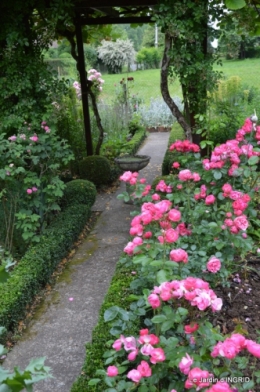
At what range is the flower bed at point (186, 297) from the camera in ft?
4.37

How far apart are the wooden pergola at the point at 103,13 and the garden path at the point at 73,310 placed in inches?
95.6

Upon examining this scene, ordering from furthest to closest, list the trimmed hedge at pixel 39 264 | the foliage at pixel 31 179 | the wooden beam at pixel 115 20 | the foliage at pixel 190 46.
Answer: the wooden beam at pixel 115 20, the foliage at pixel 190 46, the foliage at pixel 31 179, the trimmed hedge at pixel 39 264

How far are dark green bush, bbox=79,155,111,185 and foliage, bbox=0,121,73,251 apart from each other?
184 centimetres

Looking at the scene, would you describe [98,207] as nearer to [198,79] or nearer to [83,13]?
[198,79]

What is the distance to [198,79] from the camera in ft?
14.2

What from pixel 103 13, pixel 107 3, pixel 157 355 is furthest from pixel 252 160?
pixel 103 13

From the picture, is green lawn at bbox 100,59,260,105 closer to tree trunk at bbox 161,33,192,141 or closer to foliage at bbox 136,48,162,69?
foliage at bbox 136,48,162,69

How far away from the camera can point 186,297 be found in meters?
1.32

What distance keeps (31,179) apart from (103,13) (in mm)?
3080

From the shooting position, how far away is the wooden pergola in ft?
15.6

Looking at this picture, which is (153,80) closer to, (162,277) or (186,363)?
(162,277)

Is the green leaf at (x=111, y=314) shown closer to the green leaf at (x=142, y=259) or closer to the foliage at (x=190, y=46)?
the green leaf at (x=142, y=259)

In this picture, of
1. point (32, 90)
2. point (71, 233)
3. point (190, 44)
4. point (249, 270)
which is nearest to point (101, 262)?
point (71, 233)

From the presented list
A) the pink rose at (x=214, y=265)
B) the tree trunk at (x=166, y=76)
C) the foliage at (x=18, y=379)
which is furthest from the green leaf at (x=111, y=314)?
the tree trunk at (x=166, y=76)
